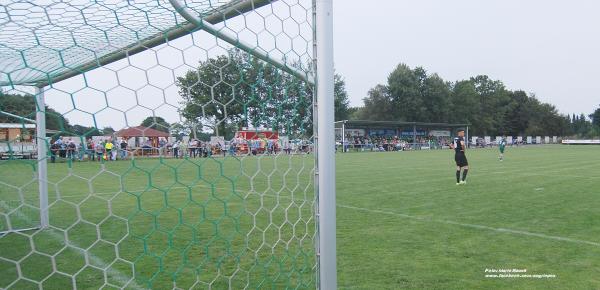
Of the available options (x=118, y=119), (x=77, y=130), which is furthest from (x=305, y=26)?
(x=77, y=130)

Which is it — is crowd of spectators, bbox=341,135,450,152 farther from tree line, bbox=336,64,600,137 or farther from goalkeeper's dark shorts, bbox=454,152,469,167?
goalkeeper's dark shorts, bbox=454,152,469,167

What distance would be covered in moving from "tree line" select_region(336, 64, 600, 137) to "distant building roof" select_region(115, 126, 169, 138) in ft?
184

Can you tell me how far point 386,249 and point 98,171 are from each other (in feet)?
11.2

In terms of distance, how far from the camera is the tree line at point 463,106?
234 ft

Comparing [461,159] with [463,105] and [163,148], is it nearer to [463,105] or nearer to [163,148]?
[163,148]

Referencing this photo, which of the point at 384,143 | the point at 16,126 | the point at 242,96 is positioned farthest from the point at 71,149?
the point at 384,143

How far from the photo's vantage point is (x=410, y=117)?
Answer: 71.3 metres

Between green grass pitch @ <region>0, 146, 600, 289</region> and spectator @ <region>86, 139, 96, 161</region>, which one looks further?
green grass pitch @ <region>0, 146, 600, 289</region>

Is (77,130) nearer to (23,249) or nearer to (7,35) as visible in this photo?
(7,35)

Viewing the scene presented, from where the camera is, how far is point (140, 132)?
7.70ft

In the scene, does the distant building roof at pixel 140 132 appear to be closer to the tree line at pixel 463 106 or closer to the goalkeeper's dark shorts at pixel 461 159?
the goalkeeper's dark shorts at pixel 461 159

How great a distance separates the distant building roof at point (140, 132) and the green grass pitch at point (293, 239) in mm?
303

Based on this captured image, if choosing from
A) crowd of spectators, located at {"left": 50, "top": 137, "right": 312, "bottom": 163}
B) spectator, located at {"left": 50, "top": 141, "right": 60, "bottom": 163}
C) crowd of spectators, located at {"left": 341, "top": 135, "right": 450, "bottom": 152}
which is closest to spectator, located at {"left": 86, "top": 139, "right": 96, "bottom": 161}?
crowd of spectators, located at {"left": 50, "top": 137, "right": 312, "bottom": 163}

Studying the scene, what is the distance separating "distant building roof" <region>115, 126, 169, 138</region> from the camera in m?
2.26
